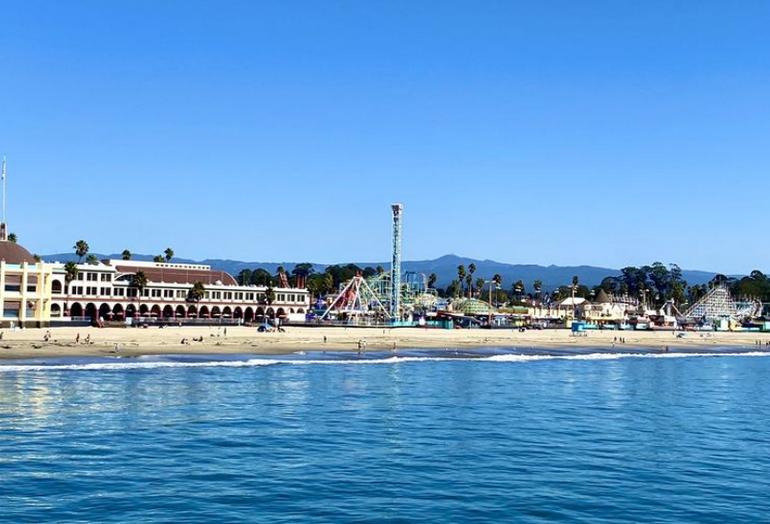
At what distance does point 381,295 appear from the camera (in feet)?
529

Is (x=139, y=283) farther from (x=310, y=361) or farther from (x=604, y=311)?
(x=604, y=311)

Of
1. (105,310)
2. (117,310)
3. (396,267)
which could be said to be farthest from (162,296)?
(396,267)

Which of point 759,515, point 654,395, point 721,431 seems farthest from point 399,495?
point 654,395

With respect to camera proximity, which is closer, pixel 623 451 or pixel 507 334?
pixel 623 451

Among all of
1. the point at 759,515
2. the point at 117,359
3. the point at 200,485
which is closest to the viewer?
the point at 759,515

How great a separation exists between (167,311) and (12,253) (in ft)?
106

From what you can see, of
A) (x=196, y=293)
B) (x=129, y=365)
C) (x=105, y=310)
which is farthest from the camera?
(x=196, y=293)

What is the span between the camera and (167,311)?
137625 mm

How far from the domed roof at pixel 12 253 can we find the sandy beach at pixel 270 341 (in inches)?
889

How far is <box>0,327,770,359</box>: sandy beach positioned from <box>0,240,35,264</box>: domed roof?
22.6 m

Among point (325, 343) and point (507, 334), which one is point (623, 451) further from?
point (507, 334)

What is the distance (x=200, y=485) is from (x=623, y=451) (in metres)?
15.9

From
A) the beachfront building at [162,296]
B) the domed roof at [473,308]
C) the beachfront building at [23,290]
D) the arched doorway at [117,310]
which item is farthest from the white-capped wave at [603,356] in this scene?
the arched doorway at [117,310]

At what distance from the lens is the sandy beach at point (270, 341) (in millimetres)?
71188
